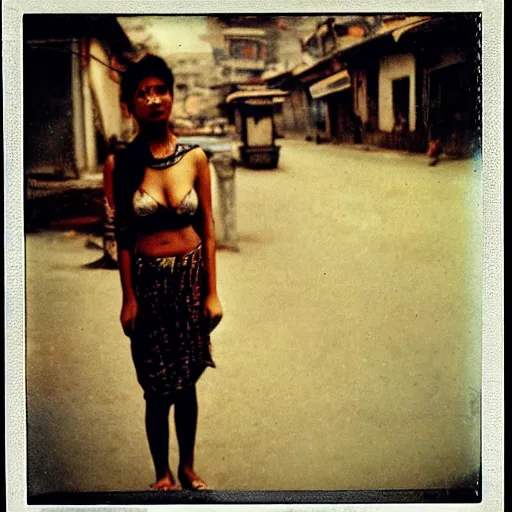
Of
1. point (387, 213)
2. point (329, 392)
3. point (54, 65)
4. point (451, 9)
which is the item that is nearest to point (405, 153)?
point (387, 213)

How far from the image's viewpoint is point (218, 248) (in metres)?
3.45

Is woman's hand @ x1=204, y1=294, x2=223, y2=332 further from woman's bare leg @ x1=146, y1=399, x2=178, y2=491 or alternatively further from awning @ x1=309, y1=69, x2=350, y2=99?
awning @ x1=309, y1=69, x2=350, y2=99

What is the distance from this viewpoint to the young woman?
11.2ft

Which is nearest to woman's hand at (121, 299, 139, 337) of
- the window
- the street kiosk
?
the street kiosk

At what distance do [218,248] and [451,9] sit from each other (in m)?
1.02

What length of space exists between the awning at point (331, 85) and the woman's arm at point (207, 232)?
0.40 meters

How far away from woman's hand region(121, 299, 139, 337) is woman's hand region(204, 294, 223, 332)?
0.21m

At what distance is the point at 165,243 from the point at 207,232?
132mm

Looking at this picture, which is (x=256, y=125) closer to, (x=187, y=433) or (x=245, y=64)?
(x=245, y=64)

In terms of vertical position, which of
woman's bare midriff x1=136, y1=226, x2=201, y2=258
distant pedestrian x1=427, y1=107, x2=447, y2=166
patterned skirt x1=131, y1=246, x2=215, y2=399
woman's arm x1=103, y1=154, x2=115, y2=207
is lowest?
patterned skirt x1=131, y1=246, x2=215, y2=399

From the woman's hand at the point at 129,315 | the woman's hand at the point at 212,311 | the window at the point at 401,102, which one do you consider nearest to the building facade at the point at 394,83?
the window at the point at 401,102

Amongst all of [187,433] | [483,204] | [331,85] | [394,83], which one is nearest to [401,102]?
[394,83]

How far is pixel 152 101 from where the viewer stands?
3.43 m

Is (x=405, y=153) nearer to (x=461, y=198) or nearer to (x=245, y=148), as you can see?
(x=461, y=198)
